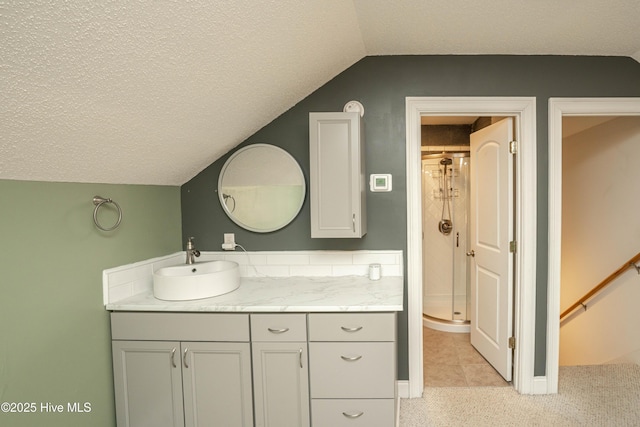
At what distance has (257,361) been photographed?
5.31 ft

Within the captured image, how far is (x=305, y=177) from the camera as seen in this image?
2.17m

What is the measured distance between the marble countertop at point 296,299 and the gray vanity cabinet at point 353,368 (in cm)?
5

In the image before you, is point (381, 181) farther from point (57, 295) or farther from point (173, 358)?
point (57, 295)

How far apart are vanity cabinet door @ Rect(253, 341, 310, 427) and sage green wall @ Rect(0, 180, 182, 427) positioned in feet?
2.64

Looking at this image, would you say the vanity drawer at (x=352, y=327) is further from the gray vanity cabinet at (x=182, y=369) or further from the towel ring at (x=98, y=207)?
the towel ring at (x=98, y=207)

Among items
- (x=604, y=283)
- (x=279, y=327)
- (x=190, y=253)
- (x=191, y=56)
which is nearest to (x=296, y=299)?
(x=279, y=327)

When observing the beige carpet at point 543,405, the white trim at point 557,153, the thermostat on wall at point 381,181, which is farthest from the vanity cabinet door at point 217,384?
the white trim at point 557,153

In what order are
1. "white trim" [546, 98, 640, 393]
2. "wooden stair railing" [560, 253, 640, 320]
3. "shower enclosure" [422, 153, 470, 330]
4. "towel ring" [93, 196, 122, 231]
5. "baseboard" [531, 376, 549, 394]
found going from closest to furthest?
"towel ring" [93, 196, 122, 231], "white trim" [546, 98, 640, 393], "baseboard" [531, 376, 549, 394], "wooden stair railing" [560, 253, 640, 320], "shower enclosure" [422, 153, 470, 330]

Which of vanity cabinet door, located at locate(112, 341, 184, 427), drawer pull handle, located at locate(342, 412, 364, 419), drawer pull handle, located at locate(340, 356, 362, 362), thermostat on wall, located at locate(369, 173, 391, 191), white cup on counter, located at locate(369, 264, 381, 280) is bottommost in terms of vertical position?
drawer pull handle, located at locate(342, 412, 364, 419)

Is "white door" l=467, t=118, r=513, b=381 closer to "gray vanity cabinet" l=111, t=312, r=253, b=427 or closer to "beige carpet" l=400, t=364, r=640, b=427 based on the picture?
"beige carpet" l=400, t=364, r=640, b=427

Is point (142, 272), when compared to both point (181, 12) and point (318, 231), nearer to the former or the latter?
point (318, 231)

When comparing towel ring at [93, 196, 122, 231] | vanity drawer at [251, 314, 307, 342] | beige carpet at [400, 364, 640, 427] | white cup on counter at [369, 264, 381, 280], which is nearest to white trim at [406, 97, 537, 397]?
beige carpet at [400, 364, 640, 427]

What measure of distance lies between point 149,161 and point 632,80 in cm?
305

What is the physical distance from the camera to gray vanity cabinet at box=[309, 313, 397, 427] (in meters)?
1.58
